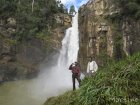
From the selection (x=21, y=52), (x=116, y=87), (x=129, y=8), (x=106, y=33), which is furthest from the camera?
(x=21, y=52)

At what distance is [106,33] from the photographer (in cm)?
3325

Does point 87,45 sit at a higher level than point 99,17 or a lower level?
lower

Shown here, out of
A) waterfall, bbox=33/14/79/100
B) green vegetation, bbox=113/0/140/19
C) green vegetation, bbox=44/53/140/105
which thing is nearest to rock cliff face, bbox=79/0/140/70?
green vegetation, bbox=113/0/140/19

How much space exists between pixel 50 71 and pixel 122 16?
11.7m

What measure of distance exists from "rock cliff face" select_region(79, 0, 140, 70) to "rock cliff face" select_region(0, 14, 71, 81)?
193 inches

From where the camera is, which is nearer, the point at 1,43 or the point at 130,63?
the point at 130,63

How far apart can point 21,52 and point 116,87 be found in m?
32.8

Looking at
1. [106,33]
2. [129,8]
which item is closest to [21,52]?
[106,33]

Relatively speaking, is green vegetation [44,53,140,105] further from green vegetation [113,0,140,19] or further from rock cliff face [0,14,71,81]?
rock cliff face [0,14,71,81]

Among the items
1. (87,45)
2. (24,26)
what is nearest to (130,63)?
(87,45)

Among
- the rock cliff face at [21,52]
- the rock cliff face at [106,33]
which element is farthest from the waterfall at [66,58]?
the rock cliff face at [106,33]

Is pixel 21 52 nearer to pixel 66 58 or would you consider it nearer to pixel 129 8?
pixel 66 58

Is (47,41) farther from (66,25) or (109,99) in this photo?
(109,99)

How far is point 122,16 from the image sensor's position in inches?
1267
